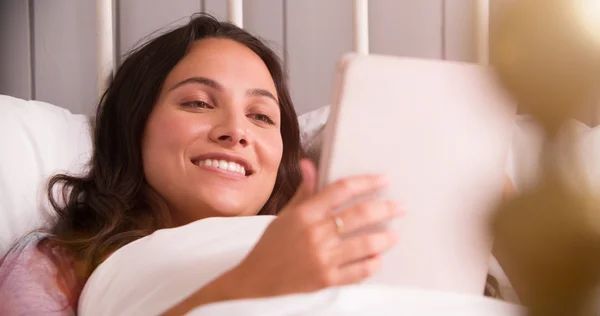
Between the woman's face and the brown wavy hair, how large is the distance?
0.07 feet

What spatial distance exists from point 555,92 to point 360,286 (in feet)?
1.30

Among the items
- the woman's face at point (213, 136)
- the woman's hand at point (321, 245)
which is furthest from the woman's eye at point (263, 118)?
the woman's hand at point (321, 245)

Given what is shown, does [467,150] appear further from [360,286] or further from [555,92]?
[555,92]

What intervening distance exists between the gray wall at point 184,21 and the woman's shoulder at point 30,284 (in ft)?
1.81

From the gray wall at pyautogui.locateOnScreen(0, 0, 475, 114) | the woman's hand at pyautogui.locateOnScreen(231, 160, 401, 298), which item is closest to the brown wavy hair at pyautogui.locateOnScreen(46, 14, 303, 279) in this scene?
the gray wall at pyautogui.locateOnScreen(0, 0, 475, 114)

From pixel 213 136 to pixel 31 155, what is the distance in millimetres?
318

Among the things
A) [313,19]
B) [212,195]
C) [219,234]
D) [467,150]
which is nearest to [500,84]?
[467,150]

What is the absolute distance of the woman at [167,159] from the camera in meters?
0.79

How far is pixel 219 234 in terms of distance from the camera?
634 mm

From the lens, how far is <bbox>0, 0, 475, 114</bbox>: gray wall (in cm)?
127

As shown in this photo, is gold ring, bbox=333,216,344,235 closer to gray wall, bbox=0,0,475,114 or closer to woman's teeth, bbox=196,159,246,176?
woman's teeth, bbox=196,159,246,176

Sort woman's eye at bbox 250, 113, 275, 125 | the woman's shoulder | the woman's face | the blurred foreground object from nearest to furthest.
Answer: the blurred foreground object < the woman's shoulder < the woman's face < woman's eye at bbox 250, 113, 275, 125

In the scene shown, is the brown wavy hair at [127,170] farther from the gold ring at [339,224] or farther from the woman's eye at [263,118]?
the gold ring at [339,224]

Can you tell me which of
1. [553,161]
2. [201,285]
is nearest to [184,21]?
[201,285]
